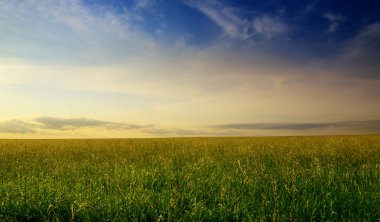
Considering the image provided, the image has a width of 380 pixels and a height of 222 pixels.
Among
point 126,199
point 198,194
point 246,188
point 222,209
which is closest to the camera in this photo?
point 222,209

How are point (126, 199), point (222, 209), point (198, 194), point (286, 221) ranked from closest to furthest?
point (286, 221)
point (222, 209)
point (126, 199)
point (198, 194)

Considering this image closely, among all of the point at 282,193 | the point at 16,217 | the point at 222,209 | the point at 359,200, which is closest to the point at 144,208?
the point at 222,209

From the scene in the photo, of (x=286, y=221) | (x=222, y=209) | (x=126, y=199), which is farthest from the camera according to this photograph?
(x=126, y=199)

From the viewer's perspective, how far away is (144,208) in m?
4.57

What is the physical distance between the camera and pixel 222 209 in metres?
4.47

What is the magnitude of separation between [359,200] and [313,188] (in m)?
0.96

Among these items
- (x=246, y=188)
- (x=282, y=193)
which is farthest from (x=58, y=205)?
(x=282, y=193)

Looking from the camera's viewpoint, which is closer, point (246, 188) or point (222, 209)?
point (222, 209)

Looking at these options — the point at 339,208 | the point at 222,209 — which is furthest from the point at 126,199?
the point at 339,208

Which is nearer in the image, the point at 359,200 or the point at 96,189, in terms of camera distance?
the point at 359,200

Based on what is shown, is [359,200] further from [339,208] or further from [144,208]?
[144,208]

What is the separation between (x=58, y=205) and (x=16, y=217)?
0.56 meters

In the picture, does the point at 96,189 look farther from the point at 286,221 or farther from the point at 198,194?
the point at 286,221

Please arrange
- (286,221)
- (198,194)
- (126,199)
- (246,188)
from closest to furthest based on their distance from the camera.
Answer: (286,221)
(126,199)
(198,194)
(246,188)
